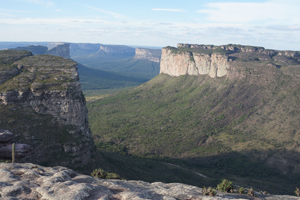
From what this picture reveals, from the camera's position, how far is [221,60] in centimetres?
→ 11656

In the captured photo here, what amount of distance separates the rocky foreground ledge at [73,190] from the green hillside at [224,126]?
146ft

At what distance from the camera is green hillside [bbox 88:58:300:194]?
66.6 meters

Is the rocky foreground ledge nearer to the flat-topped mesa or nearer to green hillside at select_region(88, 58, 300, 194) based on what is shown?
green hillside at select_region(88, 58, 300, 194)

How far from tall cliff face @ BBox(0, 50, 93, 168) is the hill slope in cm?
3502

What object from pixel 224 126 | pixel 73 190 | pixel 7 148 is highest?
pixel 73 190

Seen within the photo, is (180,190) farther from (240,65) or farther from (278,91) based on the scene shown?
(240,65)

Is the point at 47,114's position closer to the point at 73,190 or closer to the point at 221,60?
the point at 73,190

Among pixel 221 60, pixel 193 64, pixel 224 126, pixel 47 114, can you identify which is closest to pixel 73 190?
pixel 47 114

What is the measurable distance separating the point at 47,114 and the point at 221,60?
95.9m

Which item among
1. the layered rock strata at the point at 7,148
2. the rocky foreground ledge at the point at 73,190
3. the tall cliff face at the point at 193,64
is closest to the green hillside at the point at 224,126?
the tall cliff face at the point at 193,64

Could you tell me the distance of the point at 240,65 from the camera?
108 m

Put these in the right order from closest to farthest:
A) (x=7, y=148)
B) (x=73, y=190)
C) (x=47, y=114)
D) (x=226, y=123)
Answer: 1. (x=73, y=190)
2. (x=7, y=148)
3. (x=47, y=114)
4. (x=226, y=123)

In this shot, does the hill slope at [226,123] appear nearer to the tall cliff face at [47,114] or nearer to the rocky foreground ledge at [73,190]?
the tall cliff face at [47,114]

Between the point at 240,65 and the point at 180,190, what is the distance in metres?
99.8
